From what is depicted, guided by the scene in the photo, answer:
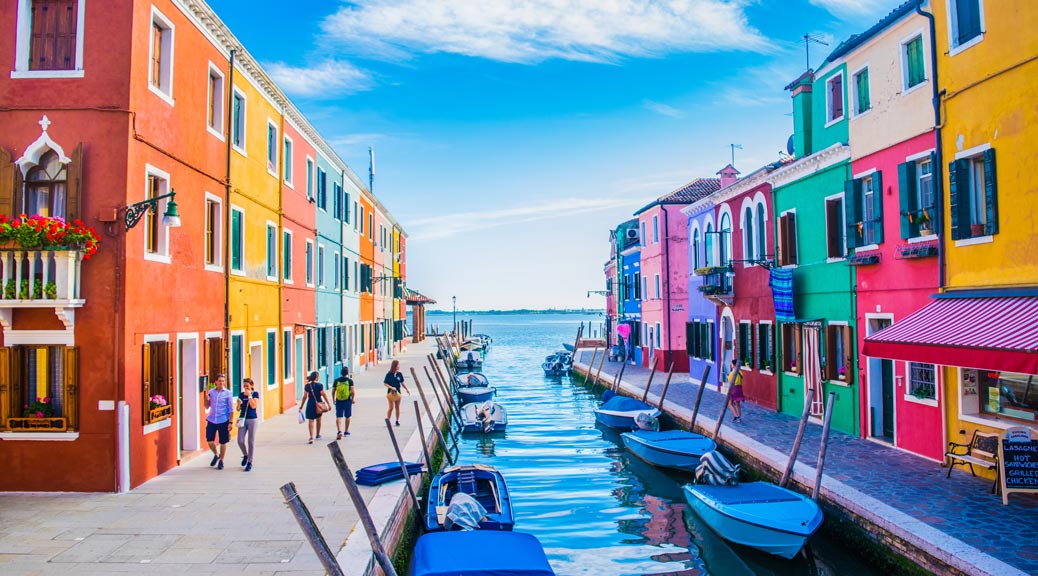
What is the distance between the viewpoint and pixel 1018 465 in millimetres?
10766

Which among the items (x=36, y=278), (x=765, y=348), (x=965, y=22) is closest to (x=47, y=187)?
→ (x=36, y=278)

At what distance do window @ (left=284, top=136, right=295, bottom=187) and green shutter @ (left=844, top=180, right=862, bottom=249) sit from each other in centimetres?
1567

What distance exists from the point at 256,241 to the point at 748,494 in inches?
527

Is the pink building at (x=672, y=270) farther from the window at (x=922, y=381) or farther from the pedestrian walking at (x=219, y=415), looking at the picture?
the pedestrian walking at (x=219, y=415)

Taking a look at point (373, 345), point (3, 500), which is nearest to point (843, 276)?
point (3, 500)

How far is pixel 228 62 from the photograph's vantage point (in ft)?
54.6

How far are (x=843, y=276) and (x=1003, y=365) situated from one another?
7.46m

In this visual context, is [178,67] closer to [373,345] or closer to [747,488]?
[747,488]

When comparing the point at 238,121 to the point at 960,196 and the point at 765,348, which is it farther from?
the point at 765,348

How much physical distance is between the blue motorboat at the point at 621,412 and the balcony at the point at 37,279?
15595mm

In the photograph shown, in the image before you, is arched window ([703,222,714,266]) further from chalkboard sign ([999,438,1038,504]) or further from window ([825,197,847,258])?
chalkboard sign ([999,438,1038,504])

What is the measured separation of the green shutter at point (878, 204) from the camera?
613 inches

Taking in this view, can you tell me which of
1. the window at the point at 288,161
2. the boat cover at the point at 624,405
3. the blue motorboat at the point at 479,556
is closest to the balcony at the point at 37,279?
the blue motorboat at the point at 479,556

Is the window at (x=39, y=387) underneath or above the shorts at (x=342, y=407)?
above
